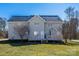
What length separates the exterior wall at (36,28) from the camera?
2905cm

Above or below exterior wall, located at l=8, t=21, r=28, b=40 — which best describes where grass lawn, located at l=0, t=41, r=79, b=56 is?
below

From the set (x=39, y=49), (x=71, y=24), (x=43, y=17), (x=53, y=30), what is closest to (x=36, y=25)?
(x=43, y=17)

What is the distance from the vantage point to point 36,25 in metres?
29.1

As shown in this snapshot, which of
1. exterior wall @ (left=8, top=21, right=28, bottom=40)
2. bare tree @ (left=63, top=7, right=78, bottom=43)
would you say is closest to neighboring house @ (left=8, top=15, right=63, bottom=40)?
exterior wall @ (left=8, top=21, right=28, bottom=40)

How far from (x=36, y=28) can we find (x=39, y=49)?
1.17 feet

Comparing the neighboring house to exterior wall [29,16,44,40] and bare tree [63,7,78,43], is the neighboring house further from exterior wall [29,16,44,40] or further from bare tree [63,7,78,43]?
bare tree [63,7,78,43]

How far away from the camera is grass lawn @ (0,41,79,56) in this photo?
95.3 ft

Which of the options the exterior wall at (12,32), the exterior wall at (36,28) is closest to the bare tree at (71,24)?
the exterior wall at (36,28)

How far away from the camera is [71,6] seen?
29031mm

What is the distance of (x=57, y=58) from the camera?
29.0 metres

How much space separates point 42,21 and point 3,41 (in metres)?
0.74

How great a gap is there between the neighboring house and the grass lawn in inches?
5.6

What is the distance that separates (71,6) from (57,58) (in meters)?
0.91

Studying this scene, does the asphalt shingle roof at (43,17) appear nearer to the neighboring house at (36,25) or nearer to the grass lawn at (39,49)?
the neighboring house at (36,25)
